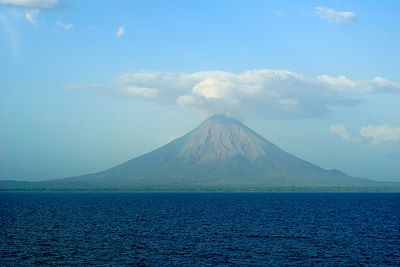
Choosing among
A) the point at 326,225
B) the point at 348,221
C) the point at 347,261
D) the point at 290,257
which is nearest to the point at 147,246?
the point at 290,257

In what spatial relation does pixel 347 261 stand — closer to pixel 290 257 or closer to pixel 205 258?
pixel 290 257

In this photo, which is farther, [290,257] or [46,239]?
[46,239]

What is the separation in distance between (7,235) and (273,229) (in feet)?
108

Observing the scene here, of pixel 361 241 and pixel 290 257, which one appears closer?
pixel 290 257

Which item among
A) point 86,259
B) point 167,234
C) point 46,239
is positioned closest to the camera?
point 86,259

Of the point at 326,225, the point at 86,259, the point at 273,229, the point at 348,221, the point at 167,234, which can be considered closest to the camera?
the point at 86,259

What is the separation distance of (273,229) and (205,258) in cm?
2732

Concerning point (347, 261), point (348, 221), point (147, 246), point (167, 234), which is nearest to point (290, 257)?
point (347, 261)

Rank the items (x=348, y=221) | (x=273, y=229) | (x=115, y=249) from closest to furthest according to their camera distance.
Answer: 1. (x=115, y=249)
2. (x=273, y=229)
3. (x=348, y=221)

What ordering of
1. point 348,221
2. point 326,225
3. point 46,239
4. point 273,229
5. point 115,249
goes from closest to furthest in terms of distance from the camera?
point 115,249
point 46,239
point 273,229
point 326,225
point 348,221

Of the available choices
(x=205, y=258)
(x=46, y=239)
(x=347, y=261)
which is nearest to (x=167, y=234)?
(x=46, y=239)

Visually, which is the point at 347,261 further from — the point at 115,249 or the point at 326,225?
the point at 326,225

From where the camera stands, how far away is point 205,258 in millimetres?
50094

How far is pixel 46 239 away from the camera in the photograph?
199ft
